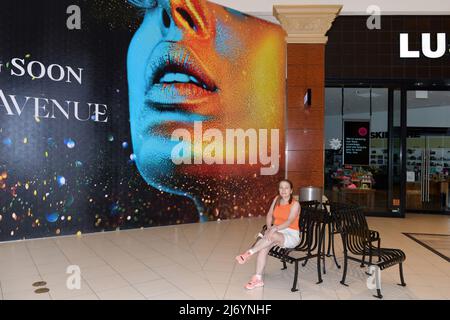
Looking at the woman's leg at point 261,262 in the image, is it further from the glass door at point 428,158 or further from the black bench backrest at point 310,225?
the glass door at point 428,158

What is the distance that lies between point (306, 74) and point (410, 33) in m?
2.20

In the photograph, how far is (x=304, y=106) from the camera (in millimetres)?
7352

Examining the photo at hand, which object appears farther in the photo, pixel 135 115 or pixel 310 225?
pixel 135 115

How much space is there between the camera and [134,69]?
20.0ft

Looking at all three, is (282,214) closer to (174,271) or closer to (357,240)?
(357,240)

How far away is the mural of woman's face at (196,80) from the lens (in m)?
6.22

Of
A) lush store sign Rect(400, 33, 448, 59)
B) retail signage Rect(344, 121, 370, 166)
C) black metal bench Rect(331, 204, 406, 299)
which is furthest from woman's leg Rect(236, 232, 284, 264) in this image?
lush store sign Rect(400, 33, 448, 59)

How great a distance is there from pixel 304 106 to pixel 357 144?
1.68m

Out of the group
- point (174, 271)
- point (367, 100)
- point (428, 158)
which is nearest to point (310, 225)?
point (174, 271)

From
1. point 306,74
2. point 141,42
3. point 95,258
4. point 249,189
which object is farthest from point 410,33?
point 95,258

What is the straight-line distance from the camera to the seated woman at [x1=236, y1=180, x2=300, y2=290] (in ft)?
11.7

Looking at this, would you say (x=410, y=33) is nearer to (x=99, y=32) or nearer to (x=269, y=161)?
(x=269, y=161)

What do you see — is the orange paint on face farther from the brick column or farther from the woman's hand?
the woman's hand

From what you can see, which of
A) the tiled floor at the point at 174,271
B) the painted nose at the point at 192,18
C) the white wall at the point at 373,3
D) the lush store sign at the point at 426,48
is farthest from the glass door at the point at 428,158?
the painted nose at the point at 192,18
